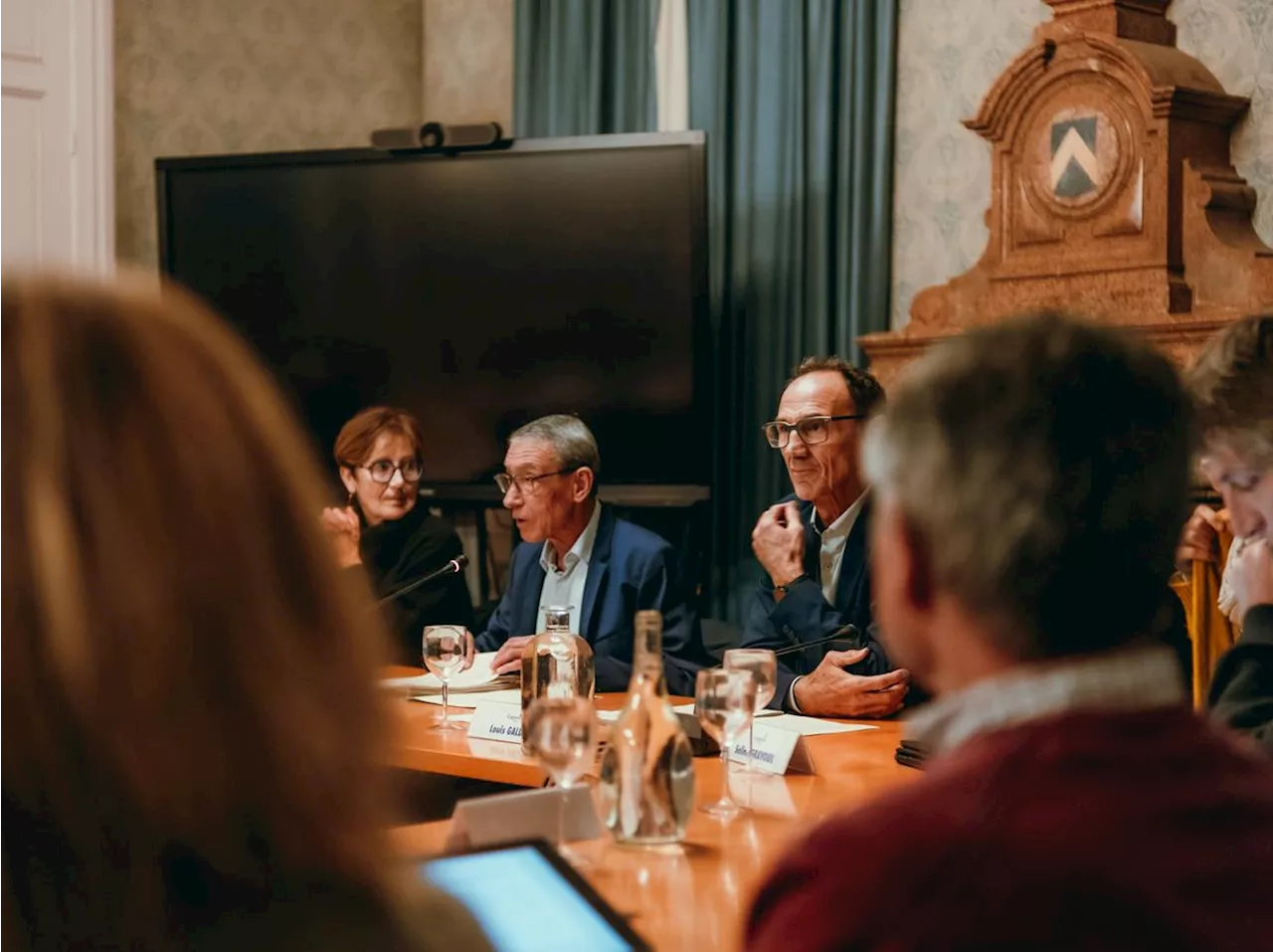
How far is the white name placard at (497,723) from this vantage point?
2543 millimetres

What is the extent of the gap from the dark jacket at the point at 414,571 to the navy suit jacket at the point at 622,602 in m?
0.20

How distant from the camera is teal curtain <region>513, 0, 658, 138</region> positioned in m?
4.95

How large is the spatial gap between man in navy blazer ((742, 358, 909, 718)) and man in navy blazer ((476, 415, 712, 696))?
261mm

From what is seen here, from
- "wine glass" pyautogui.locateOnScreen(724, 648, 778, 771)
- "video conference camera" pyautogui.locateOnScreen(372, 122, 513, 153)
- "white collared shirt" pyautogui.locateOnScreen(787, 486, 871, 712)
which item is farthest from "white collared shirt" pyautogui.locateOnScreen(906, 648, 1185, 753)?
"video conference camera" pyautogui.locateOnScreen(372, 122, 513, 153)

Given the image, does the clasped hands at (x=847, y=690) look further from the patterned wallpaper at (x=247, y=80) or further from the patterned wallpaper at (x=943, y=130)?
the patterned wallpaper at (x=247, y=80)

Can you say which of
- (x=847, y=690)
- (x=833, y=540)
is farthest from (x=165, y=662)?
(x=833, y=540)

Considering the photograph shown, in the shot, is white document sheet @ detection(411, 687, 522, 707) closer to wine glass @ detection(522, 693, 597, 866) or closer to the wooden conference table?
the wooden conference table

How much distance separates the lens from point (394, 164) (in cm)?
496

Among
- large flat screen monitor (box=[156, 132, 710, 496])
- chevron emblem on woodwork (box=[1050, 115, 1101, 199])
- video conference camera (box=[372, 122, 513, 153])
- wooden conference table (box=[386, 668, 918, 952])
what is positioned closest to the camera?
wooden conference table (box=[386, 668, 918, 952])

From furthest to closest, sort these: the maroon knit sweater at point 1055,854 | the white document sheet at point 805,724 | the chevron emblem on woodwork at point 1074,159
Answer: the chevron emblem on woodwork at point 1074,159, the white document sheet at point 805,724, the maroon knit sweater at point 1055,854

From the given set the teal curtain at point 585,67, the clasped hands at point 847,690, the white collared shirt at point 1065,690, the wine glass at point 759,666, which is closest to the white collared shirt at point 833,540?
the clasped hands at point 847,690

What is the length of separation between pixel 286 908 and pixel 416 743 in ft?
5.97

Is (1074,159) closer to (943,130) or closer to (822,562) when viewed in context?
(943,130)

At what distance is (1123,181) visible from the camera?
366 cm
